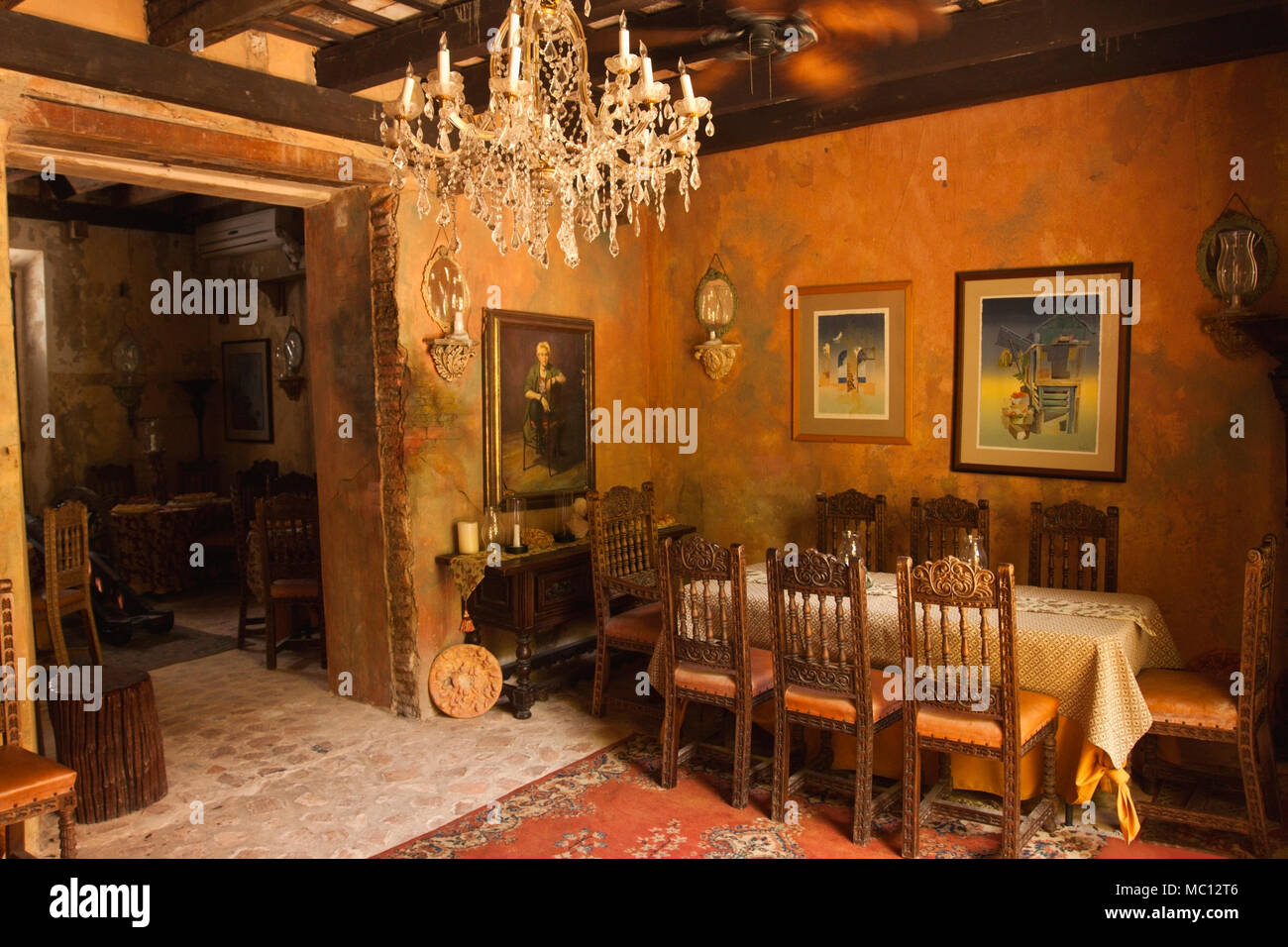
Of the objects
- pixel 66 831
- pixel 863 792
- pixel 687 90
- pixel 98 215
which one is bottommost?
pixel 863 792

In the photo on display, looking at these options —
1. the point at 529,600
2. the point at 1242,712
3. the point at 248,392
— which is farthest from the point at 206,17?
the point at 248,392

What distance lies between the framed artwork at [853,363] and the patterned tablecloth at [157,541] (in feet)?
18.0

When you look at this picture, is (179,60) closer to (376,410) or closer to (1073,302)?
(376,410)

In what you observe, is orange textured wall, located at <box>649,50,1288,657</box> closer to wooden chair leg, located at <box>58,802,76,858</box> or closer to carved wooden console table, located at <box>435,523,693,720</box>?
carved wooden console table, located at <box>435,523,693,720</box>

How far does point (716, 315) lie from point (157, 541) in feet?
17.3

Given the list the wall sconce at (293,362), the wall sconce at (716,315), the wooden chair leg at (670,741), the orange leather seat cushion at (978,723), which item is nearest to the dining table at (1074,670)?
the orange leather seat cushion at (978,723)

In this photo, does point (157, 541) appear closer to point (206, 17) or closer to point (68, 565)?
point (68, 565)

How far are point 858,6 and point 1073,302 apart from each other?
2.29 meters

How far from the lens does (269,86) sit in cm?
404

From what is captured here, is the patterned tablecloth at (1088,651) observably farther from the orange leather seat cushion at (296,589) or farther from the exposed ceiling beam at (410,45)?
the orange leather seat cushion at (296,589)

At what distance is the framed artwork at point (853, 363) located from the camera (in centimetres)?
537

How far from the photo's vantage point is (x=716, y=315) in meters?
6.12

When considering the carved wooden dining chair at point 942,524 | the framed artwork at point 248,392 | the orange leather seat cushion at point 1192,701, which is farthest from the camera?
the framed artwork at point 248,392

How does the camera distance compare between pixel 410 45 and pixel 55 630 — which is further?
pixel 55 630
